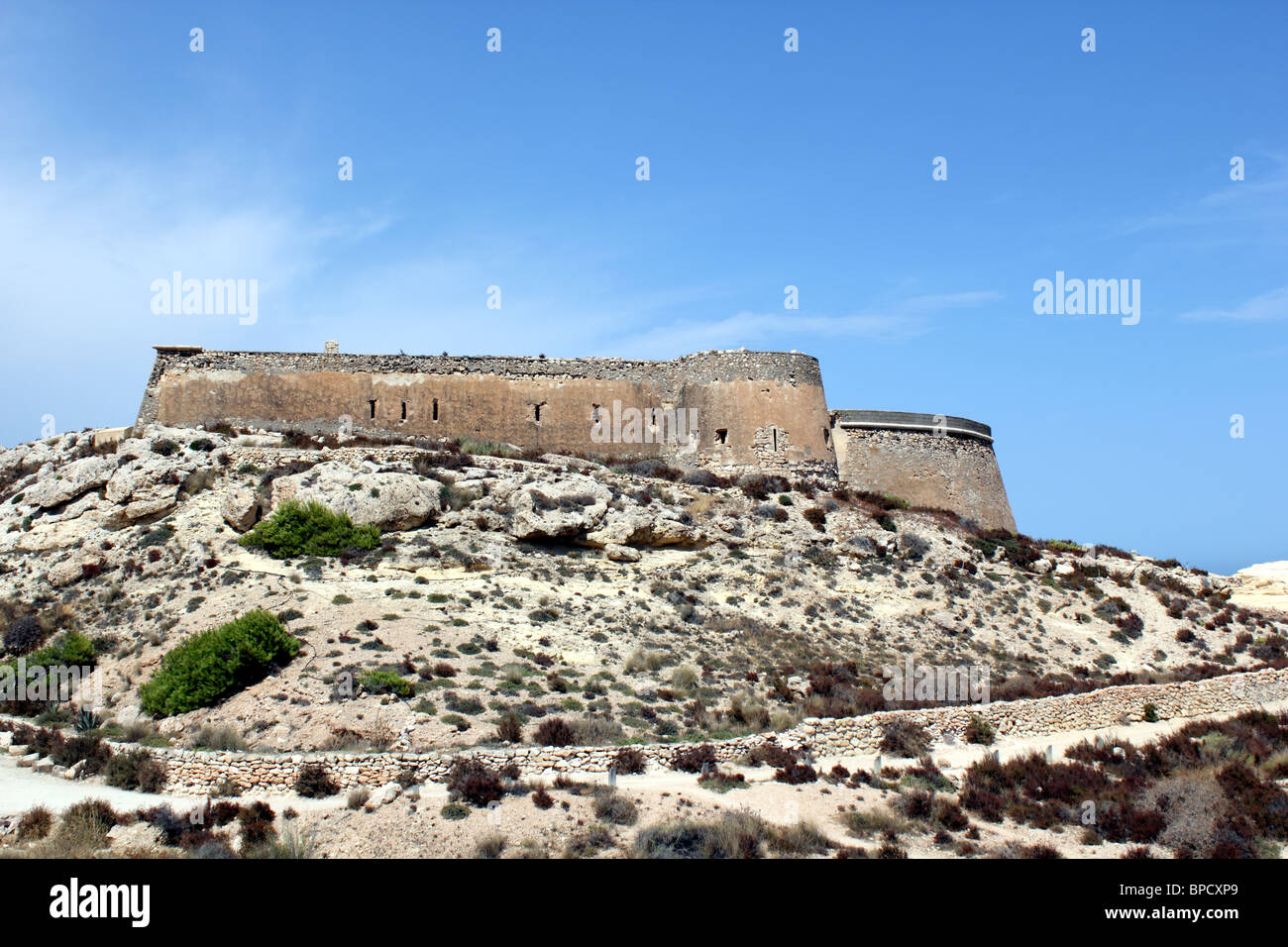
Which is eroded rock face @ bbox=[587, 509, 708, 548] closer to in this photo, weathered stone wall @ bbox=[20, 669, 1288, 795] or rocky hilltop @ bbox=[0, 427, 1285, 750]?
rocky hilltop @ bbox=[0, 427, 1285, 750]

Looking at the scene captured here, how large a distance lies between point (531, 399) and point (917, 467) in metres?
16.1

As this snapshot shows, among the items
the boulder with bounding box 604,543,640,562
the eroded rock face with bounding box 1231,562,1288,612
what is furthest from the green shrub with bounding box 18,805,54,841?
the eroded rock face with bounding box 1231,562,1288,612

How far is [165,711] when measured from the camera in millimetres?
19406

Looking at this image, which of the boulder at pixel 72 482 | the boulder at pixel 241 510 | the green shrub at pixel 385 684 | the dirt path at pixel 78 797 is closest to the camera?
the dirt path at pixel 78 797

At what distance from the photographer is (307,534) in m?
25.8

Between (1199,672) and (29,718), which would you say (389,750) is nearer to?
(29,718)

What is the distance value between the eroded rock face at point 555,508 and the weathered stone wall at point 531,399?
647 cm

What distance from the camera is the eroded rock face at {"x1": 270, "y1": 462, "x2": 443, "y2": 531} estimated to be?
2667 cm

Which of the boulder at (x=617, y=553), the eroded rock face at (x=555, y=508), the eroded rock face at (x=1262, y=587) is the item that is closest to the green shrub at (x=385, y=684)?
the eroded rock face at (x=555, y=508)

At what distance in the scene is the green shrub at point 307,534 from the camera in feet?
83.8

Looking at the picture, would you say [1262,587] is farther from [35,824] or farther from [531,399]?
[35,824]

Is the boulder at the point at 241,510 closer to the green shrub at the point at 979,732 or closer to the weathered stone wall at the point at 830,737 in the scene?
the weathered stone wall at the point at 830,737

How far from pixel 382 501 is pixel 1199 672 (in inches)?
948

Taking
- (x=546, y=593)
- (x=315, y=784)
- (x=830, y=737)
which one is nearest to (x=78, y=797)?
(x=315, y=784)
